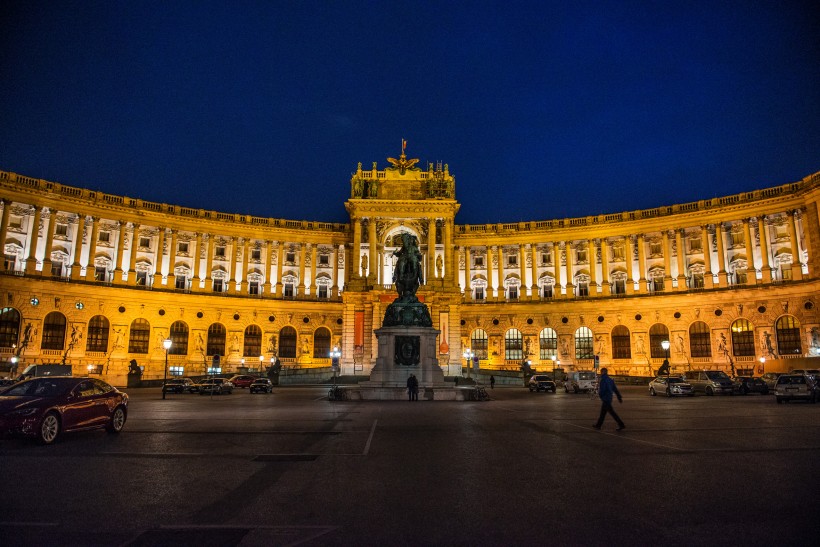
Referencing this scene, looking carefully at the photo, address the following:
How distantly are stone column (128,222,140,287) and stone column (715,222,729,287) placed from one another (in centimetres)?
6689

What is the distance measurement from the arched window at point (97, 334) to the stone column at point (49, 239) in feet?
22.4

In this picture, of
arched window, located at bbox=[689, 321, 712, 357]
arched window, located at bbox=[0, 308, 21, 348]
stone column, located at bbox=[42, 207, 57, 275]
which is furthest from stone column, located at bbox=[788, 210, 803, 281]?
arched window, located at bbox=[0, 308, 21, 348]

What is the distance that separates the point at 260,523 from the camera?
20.8 feet

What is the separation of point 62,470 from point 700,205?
229ft

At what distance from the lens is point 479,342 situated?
245 feet

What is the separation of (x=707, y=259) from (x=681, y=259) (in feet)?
8.95

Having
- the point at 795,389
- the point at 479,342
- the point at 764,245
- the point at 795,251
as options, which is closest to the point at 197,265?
the point at 479,342

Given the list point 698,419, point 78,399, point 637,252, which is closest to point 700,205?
point 637,252

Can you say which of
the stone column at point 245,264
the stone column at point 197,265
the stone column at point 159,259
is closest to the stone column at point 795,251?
the stone column at point 245,264

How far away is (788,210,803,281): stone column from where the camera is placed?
192ft

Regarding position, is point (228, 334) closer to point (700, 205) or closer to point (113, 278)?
point (113, 278)

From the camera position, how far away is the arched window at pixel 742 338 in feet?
196

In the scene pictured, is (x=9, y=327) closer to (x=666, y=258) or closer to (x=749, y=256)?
(x=666, y=258)

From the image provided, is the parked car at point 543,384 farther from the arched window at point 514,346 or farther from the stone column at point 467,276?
the stone column at point 467,276
